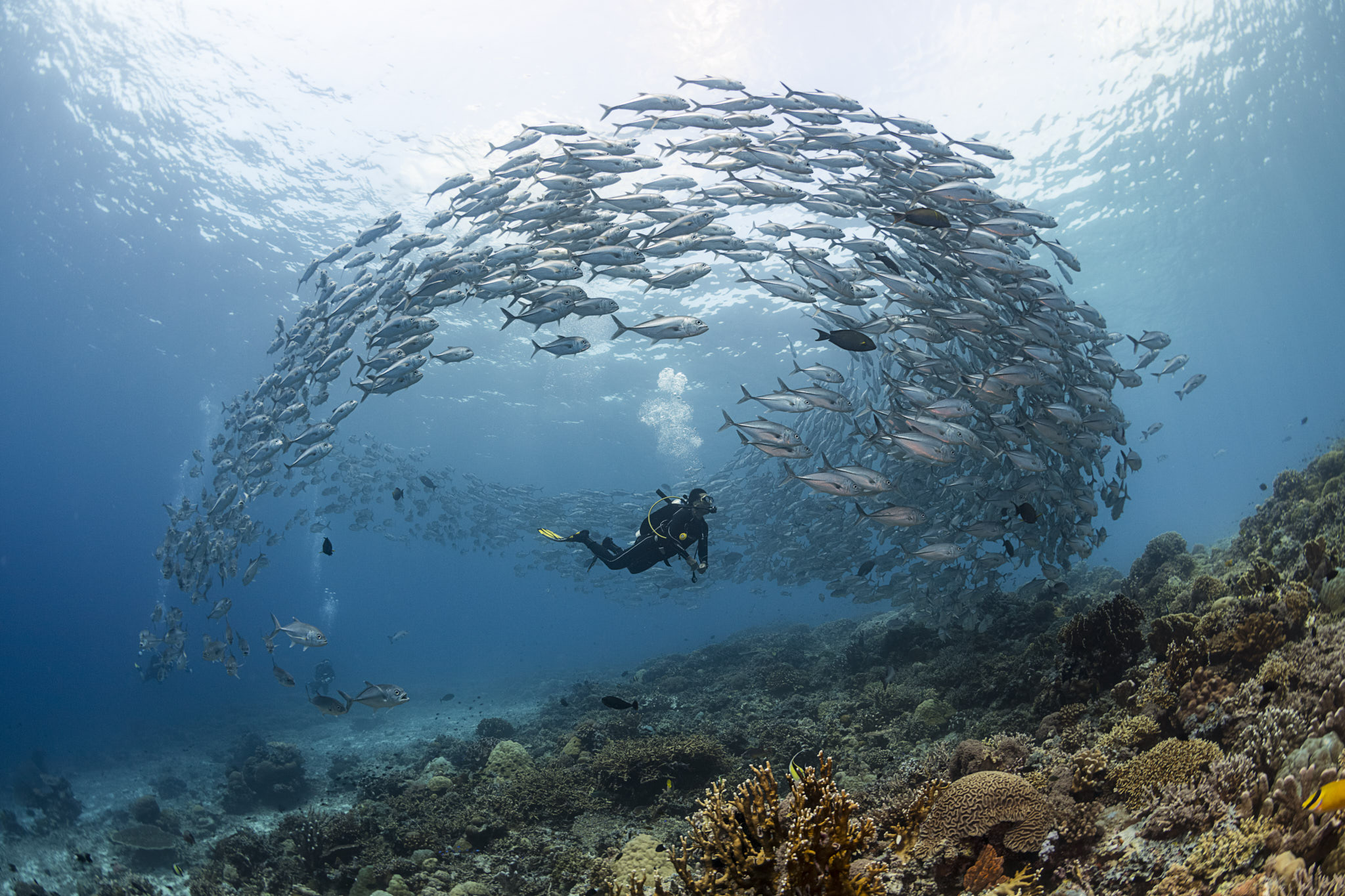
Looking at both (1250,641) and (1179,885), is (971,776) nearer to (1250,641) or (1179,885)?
(1179,885)

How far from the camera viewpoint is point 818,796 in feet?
8.57

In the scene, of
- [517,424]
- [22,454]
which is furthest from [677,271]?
[22,454]

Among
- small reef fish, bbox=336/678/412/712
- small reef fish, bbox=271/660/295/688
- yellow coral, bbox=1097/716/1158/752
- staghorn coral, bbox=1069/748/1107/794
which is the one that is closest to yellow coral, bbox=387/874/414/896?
small reef fish, bbox=336/678/412/712

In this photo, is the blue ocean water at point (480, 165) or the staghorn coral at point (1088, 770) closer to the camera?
the staghorn coral at point (1088, 770)

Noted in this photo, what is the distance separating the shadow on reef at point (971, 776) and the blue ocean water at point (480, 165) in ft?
32.8

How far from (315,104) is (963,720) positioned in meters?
25.7

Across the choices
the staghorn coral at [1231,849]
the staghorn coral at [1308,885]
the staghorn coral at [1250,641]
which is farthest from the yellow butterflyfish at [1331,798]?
the staghorn coral at [1250,641]

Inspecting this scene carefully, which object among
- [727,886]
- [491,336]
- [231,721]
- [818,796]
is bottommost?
[727,886]

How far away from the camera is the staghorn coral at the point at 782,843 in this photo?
2.38 meters

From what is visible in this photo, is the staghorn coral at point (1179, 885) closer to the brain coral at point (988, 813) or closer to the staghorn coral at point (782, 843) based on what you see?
the brain coral at point (988, 813)

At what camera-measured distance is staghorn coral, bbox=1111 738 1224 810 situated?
136 inches

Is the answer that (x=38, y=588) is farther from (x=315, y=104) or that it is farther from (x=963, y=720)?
(x=963, y=720)

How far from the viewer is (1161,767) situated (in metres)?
3.57

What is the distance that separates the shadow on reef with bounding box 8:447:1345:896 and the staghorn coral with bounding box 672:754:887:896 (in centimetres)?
1
